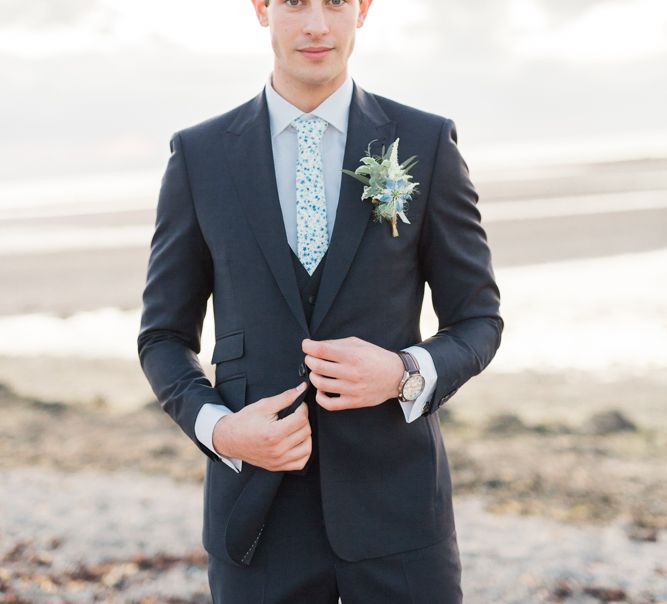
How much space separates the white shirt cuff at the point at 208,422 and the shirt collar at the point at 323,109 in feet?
2.41

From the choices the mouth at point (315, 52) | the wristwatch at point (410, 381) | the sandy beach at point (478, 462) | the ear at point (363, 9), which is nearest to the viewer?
the wristwatch at point (410, 381)

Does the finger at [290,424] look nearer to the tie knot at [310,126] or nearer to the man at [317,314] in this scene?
the man at [317,314]

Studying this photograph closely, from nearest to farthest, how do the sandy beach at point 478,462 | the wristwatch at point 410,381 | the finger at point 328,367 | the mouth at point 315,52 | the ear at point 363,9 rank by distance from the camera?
the finger at point 328,367, the wristwatch at point 410,381, the mouth at point 315,52, the ear at point 363,9, the sandy beach at point 478,462

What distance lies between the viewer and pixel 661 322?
10.3 metres

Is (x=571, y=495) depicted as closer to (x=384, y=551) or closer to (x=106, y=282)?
(x=384, y=551)

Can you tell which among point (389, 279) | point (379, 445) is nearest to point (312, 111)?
point (389, 279)

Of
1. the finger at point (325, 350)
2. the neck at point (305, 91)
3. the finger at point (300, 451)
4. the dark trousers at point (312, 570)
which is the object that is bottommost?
the dark trousers at point (312, 570)

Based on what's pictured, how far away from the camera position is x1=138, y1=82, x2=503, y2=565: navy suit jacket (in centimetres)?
229

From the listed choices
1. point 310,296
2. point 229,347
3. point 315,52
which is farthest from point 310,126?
point 229,347

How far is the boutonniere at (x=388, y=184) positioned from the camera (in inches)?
88.2

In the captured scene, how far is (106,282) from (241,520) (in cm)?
1490

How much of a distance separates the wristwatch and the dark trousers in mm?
315

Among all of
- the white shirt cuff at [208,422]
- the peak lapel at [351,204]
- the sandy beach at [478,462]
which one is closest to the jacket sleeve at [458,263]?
the peak lapel at [351,204]

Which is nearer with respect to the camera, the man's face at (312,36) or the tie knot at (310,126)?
the man's face at (312,36)
